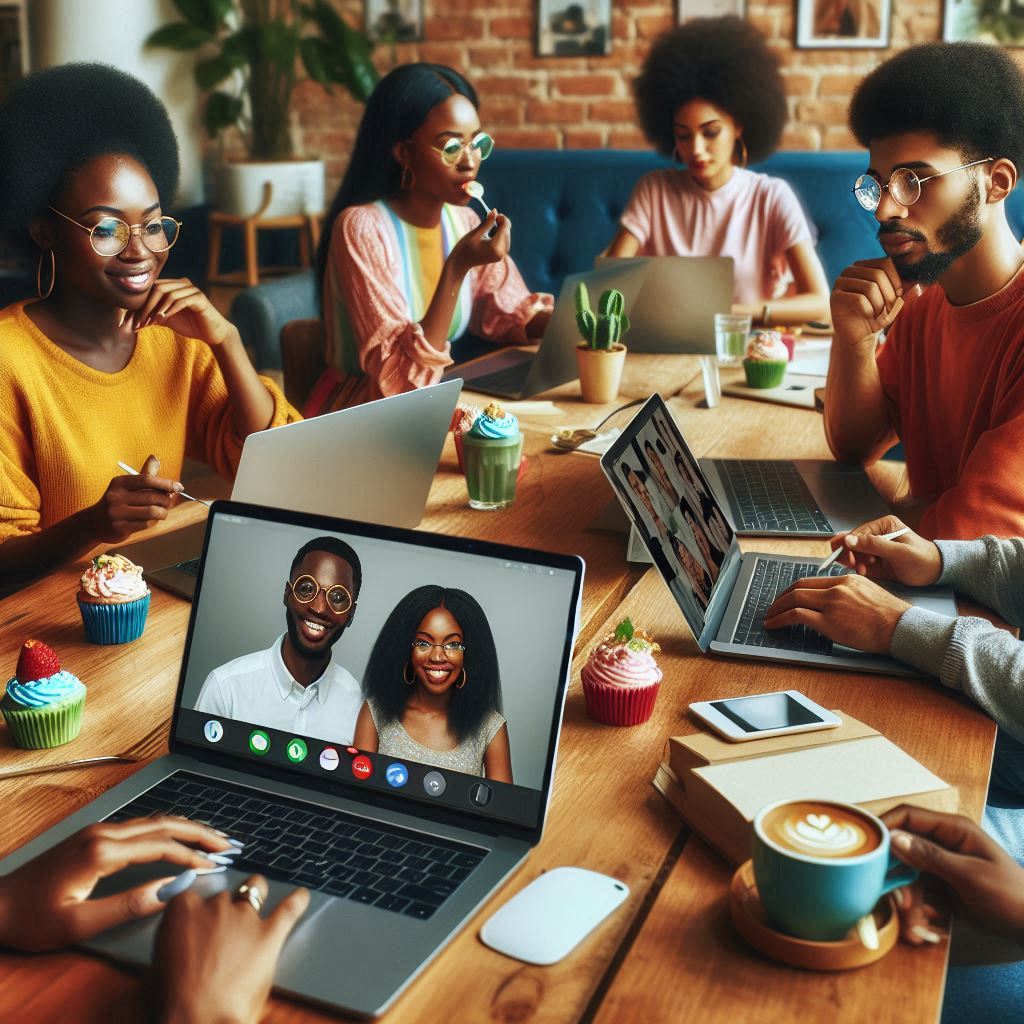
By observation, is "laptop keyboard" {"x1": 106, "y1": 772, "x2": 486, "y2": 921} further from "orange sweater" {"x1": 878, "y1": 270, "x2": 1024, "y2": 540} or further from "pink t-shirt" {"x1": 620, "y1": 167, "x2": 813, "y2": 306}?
"pink t-shirt" {"x1": 620, "y1": 167, "x2": 813, "y2": 306}

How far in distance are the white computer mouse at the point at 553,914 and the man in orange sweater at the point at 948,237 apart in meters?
0.91

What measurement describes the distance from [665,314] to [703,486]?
3.99 ft

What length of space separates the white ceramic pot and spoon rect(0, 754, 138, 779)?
426 cm

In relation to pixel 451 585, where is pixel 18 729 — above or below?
below

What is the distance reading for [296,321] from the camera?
8.48 ft

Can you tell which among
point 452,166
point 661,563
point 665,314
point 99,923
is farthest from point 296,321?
point 99,923

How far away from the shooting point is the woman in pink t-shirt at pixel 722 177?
3.12m

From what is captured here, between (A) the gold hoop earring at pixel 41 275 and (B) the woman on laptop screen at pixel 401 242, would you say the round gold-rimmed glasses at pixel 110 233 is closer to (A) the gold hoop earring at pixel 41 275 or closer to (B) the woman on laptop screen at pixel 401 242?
(A) the gold hoop earring at pixel 41 275

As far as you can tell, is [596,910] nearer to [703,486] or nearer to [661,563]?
[661,563]

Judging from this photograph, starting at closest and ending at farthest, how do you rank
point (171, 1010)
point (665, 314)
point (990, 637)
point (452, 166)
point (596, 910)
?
point (171, 1010) < point (596, 910) < point (990, 637) < point (452, 166) < point (665, 314)

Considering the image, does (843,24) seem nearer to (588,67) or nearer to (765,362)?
(588,67)

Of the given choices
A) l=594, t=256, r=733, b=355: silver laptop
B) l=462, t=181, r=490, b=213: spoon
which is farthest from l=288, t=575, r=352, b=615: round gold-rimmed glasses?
l=594, t=256, r=733, b=355: silver laptop

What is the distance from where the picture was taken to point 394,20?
4.88 meters

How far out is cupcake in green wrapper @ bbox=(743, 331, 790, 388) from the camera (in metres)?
2.29
